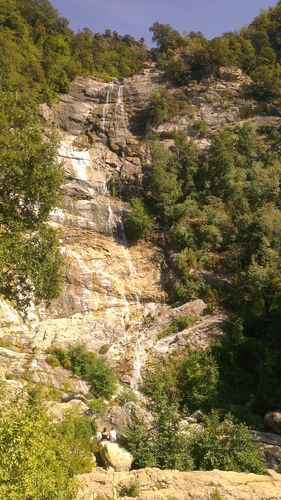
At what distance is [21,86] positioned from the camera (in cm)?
3247

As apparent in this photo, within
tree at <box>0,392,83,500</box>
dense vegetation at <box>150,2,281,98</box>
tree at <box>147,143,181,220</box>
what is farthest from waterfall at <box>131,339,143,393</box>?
dense vegetation at <box>150,2,281,98</box>

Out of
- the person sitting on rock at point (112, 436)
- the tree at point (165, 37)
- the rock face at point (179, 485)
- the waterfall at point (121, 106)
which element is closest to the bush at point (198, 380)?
the person sitting on rock at point (112, 436)

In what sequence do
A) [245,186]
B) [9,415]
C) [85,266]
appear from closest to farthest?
[9,415] < [85,266] < [245,186]

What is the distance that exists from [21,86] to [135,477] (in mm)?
29739

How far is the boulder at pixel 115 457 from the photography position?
38.6ft

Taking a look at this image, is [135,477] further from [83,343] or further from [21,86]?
[21,86]

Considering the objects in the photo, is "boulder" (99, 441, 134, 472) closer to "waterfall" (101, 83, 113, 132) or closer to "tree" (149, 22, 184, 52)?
"waterfall" (101, 83, 113, 132)

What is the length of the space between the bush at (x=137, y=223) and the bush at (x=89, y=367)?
9656mm

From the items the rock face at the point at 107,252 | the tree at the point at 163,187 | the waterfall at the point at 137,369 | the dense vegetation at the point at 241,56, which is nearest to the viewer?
the waterfall at the point at 137,369

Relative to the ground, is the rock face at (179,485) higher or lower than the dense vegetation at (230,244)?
lower

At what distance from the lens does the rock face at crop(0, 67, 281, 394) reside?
19.9 meters

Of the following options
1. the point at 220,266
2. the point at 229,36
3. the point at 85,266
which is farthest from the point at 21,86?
the point at 229,36

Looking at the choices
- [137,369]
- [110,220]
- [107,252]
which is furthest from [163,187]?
[137,369]

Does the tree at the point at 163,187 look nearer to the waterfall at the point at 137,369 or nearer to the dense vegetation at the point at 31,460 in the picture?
the waterfall at the point at 137,369
